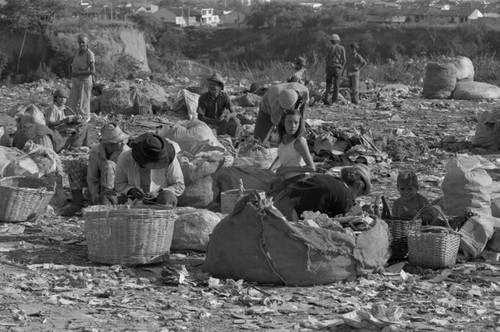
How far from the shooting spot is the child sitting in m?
7.71

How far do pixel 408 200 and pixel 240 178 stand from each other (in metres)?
1.71

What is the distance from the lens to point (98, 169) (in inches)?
343

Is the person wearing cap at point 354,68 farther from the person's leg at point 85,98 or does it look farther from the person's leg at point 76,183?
the person's leg at point 76,183

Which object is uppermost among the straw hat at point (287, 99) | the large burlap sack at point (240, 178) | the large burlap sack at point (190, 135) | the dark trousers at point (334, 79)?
the straw hat at point (287, 99)

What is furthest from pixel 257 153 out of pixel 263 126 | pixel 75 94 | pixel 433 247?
pixel 75 94

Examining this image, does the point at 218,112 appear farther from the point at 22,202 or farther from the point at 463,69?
the point at 463,69

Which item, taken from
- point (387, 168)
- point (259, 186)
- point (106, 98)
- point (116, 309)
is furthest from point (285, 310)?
point (106, 98)

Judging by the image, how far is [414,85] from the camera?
22812mm

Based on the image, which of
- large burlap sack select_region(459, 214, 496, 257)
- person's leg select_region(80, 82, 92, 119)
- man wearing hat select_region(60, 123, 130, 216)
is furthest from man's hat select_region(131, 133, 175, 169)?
person's leg select_region(80, 82, 92, 119)

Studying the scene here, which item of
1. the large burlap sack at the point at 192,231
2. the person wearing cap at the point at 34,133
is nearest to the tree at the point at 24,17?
the person wearing cap at the point at 34,133

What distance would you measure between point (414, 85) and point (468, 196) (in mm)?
15288

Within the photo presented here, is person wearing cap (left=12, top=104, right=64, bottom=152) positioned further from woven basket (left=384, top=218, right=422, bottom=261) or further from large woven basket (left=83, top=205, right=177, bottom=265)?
woven basket (left=384, top=218, right=422, bottom=261)

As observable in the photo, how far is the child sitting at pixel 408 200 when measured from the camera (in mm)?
7711

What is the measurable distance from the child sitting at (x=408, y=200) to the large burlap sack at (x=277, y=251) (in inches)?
43.6
